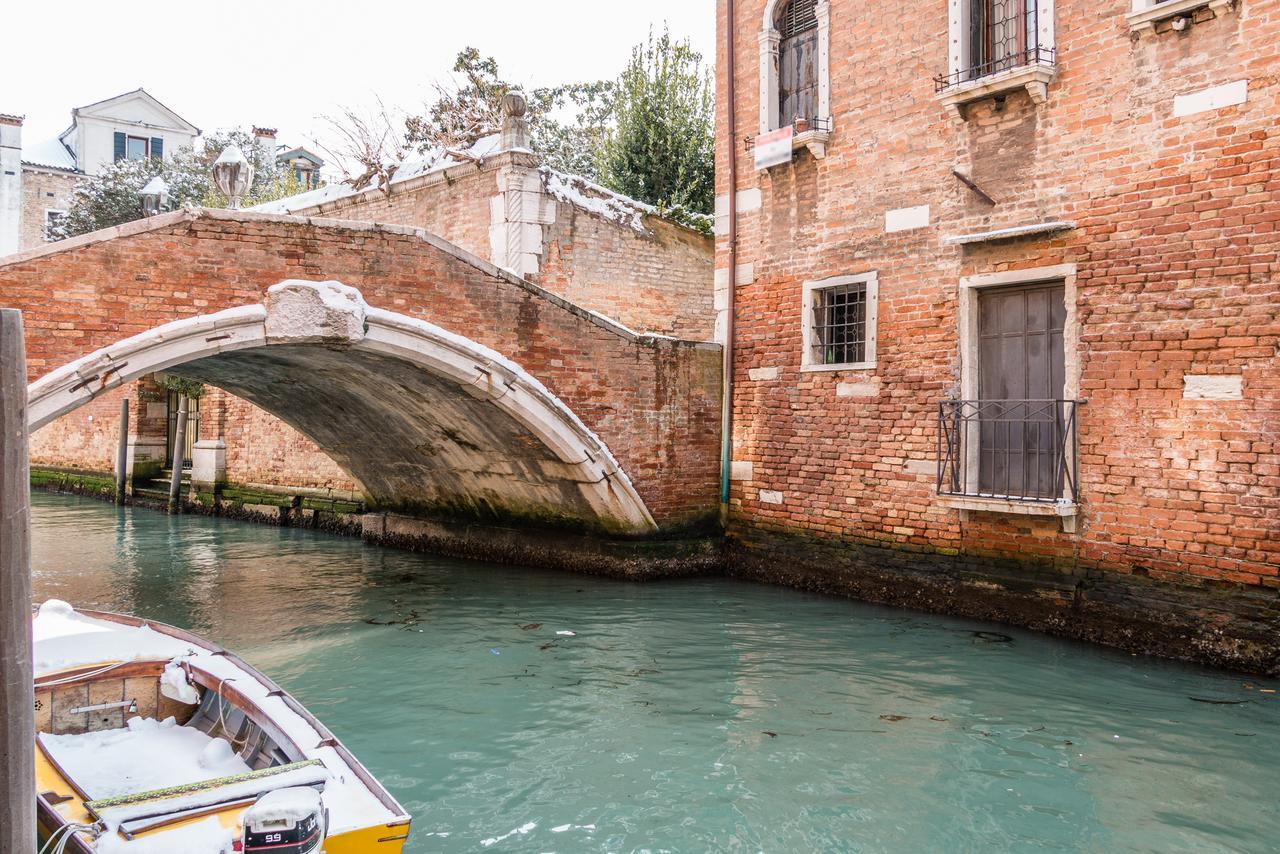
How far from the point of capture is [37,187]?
25.9 meters

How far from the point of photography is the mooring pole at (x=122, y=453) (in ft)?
54.0

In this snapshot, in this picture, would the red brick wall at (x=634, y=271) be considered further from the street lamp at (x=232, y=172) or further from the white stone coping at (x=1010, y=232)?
the white stone coping at (x=1010, y=232)

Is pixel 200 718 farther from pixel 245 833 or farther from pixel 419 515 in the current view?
pixel 419 515

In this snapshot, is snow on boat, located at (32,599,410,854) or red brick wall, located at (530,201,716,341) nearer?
snow on boat, located at (32,599,410,854)

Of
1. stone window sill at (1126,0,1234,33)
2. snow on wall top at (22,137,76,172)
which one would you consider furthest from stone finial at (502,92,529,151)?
snow on wall top at (22,137,76,172)

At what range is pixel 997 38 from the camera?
22.3ft

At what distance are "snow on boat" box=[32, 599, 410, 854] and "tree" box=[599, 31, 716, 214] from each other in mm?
10969

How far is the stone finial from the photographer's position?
10406mm

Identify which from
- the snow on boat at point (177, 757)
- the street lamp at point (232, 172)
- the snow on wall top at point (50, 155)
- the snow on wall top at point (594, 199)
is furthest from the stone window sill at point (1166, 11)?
the snow on wall top at point (50, 155)

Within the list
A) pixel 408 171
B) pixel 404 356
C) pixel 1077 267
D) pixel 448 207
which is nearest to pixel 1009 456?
pixel 1077 267

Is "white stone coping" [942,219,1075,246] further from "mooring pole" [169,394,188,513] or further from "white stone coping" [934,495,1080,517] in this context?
"mooring pole" [169,394,188,513]

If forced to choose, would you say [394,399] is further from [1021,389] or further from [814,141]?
[1021,389]

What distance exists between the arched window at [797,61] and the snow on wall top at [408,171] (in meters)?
3.52

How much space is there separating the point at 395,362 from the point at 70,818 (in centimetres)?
518
